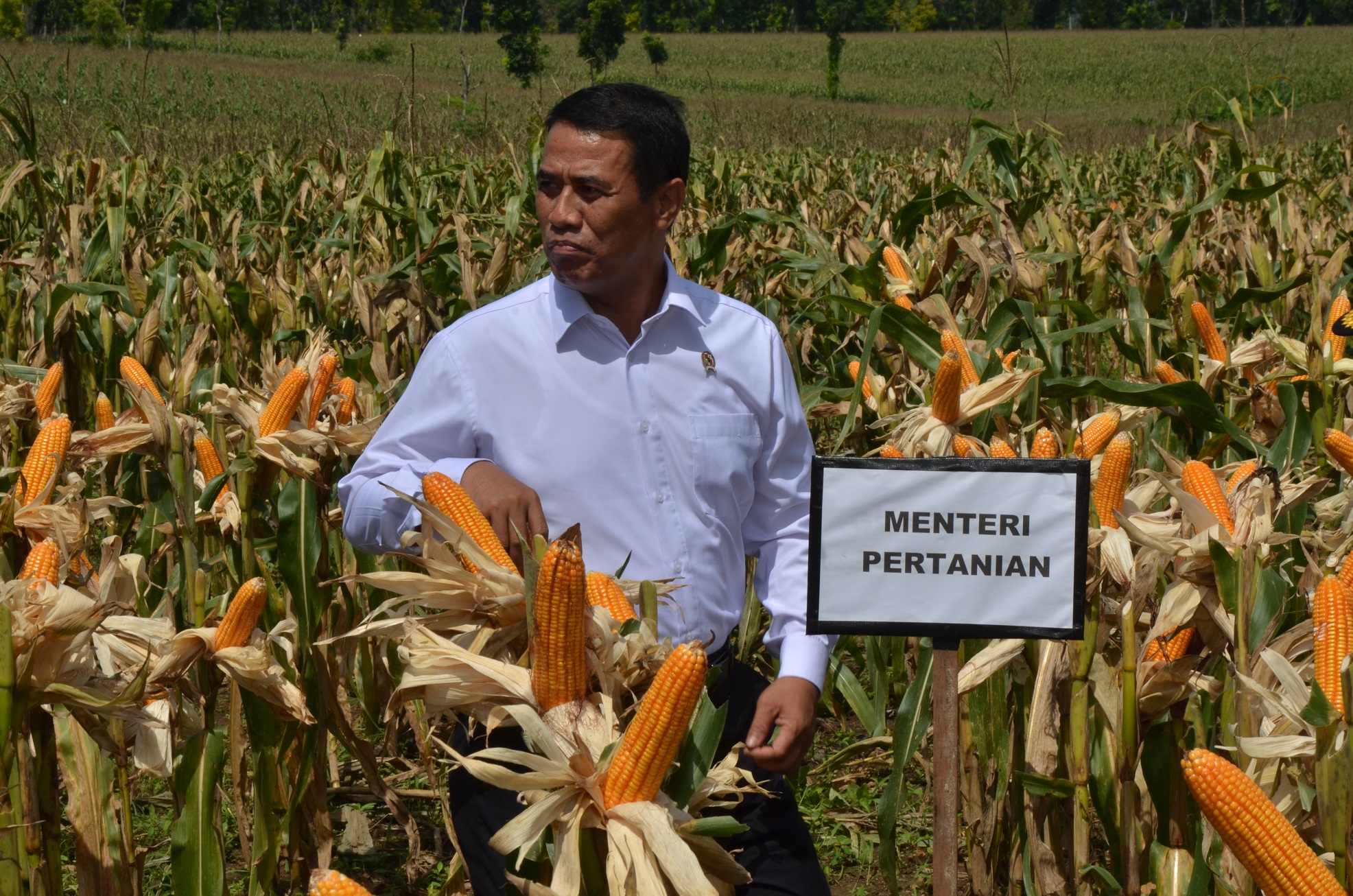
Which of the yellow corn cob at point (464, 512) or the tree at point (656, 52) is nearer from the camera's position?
the yellow corn cob at point (464, 512)

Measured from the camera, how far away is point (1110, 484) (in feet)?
7.67

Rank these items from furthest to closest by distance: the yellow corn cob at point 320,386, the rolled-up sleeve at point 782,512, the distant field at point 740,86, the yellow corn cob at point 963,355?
the distant field at point 740,86, the yellow corn cob at point 963,355, the yellow corn cob at point 320,386, the rolled-up sleeve at point 782,512

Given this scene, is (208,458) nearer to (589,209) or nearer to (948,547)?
(589,209)

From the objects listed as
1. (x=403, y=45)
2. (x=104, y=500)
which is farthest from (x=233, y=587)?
(x=403, y=45)

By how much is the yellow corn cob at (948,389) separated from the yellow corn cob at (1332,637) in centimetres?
118

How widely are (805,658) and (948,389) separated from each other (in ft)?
2.76

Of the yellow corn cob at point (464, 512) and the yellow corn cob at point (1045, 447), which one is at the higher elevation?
the yellow corn cob at point (1045, 447)

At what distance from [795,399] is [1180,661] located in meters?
0.91

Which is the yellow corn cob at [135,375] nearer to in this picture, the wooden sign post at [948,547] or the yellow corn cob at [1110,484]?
the wooden sign post at [948,547]

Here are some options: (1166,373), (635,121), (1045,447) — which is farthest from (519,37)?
(1045,447)

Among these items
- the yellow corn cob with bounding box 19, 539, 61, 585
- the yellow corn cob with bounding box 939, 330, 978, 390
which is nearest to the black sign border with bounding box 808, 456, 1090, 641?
the yellow corn cob with bounding box 19, 539, 61, 585

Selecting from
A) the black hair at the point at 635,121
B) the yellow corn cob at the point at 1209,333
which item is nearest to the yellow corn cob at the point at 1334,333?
the yellow corn cob at the point at 1209,333

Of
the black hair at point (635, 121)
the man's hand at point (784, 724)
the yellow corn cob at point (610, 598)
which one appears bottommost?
the man's hand at point (784, 724)

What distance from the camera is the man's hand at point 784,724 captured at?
2.10 metres
